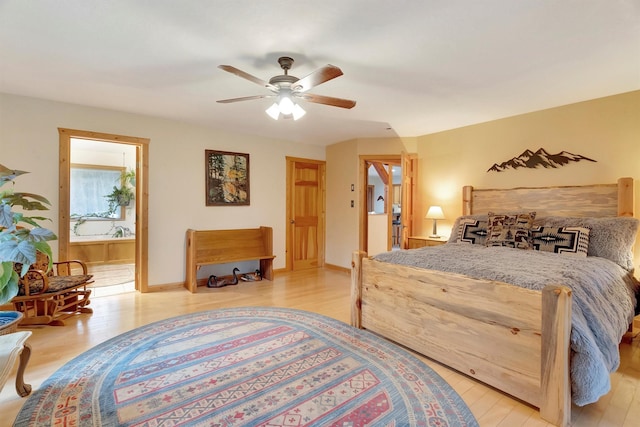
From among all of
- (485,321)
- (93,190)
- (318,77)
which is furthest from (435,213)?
(93,190)

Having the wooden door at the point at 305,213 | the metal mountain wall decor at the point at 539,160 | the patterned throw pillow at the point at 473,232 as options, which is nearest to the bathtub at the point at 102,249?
the wooden door at the point at 305,213

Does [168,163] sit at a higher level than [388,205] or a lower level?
higher

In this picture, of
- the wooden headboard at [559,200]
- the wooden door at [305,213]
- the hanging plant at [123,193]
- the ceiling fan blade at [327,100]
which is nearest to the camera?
the ceiling fan blade at [327,100]

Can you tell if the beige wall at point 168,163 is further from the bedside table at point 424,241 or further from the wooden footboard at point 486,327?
the wooden footboard at point 486,327

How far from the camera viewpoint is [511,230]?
308 cm

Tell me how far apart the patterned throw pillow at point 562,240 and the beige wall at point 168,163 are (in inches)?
141

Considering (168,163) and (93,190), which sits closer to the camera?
(168,163)

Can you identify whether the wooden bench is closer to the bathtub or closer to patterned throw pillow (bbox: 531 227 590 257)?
the bathtub

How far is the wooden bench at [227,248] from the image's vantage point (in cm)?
409

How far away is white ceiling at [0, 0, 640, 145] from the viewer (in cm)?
177

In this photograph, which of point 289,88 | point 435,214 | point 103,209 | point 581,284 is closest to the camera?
point 581,284

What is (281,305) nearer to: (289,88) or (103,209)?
(289,88)

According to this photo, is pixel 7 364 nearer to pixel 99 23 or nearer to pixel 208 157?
pixel 99 23

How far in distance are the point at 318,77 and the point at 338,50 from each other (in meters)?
0.33
